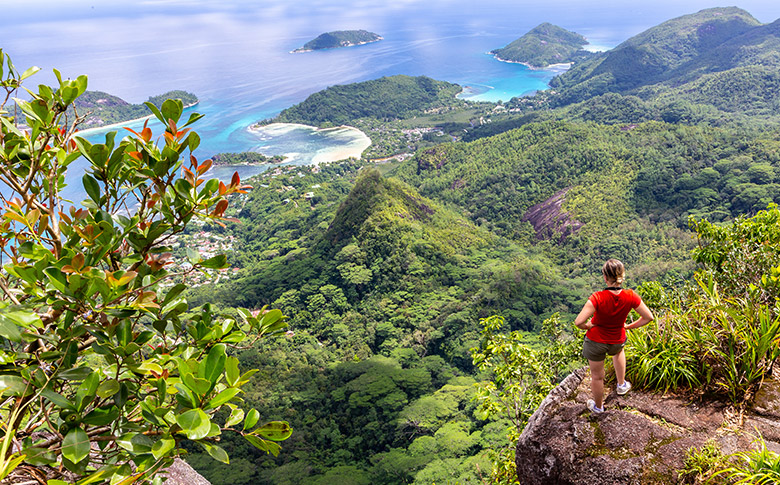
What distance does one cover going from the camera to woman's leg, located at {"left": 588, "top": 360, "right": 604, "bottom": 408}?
10.4 feet

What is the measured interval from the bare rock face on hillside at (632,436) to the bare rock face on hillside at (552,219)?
38520mm

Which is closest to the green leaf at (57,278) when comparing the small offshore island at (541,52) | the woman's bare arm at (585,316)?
the woman's bare arm at (585,316)

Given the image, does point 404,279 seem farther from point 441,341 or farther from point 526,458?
point 526,458

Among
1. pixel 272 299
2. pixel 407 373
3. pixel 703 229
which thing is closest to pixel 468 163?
pixel 272 299

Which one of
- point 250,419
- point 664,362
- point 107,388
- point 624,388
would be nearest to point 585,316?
point 624,388

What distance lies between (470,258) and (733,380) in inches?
1278

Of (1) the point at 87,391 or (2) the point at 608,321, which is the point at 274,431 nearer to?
(1) the point at 87,391

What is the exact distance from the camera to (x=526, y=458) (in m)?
3.47

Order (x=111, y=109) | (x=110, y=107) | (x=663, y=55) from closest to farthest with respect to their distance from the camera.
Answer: (x=111, y=109)
(x=110, y=107)
(x=663, y=55)

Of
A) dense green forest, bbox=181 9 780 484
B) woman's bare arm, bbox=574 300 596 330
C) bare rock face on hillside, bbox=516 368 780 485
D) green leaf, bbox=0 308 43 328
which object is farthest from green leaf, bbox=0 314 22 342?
dense green forest, bbox=181 9 780 484

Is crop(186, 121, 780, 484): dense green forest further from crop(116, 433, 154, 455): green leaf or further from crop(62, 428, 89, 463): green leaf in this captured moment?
crop(62, 428, 89, 463): green leaf

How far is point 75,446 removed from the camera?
123cm

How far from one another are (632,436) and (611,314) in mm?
927

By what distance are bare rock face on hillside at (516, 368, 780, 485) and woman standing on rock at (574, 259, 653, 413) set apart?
211 millimetres
